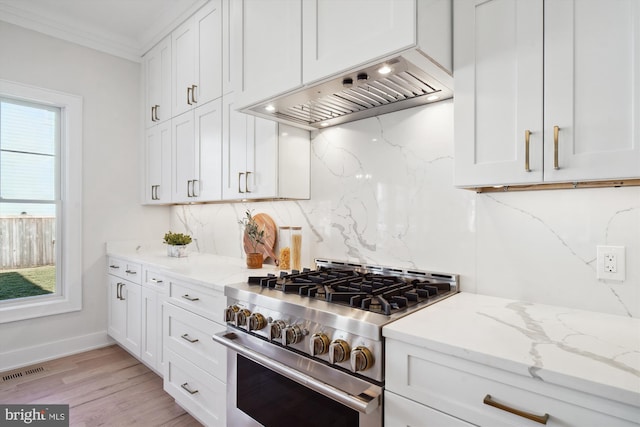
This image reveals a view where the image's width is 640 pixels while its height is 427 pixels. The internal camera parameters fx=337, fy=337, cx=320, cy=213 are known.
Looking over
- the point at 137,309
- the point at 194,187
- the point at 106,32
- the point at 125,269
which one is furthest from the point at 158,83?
the point at 137,309

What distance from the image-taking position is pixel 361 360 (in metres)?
1.11

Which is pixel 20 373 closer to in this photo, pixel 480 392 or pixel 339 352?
pixel 339 352

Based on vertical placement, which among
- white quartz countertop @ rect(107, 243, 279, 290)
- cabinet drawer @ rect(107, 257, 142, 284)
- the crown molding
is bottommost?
cabinet drawer @ rect(107, 257, 142, 284)

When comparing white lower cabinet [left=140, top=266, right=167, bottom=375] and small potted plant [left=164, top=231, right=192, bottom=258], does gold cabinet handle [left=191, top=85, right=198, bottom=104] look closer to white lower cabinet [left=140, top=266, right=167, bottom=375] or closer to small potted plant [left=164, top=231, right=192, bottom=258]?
small potted plant [left=164, top=231, right=192, bottom=258]

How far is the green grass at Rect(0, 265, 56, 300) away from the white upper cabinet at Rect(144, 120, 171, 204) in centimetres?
108

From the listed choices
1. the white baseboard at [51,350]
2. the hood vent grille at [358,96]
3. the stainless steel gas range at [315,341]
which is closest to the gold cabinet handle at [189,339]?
the stainless steel gas range at [315,341]

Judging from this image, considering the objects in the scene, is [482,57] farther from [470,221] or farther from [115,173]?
[115,173]

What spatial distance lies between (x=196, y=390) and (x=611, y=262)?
210 centimetres

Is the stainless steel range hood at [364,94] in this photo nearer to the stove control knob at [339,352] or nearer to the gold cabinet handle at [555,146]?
the gold cabinet handle at [555,146]

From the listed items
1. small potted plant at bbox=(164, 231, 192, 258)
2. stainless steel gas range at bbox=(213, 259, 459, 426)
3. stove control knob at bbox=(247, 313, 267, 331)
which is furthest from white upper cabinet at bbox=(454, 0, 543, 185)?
small potted plant at bbox=(164, 231, 192, 258)

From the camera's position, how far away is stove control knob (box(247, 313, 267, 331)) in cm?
150

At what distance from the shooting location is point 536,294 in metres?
1.39

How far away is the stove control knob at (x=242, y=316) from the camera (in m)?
1.57

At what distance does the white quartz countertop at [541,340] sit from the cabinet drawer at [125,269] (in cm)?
248
